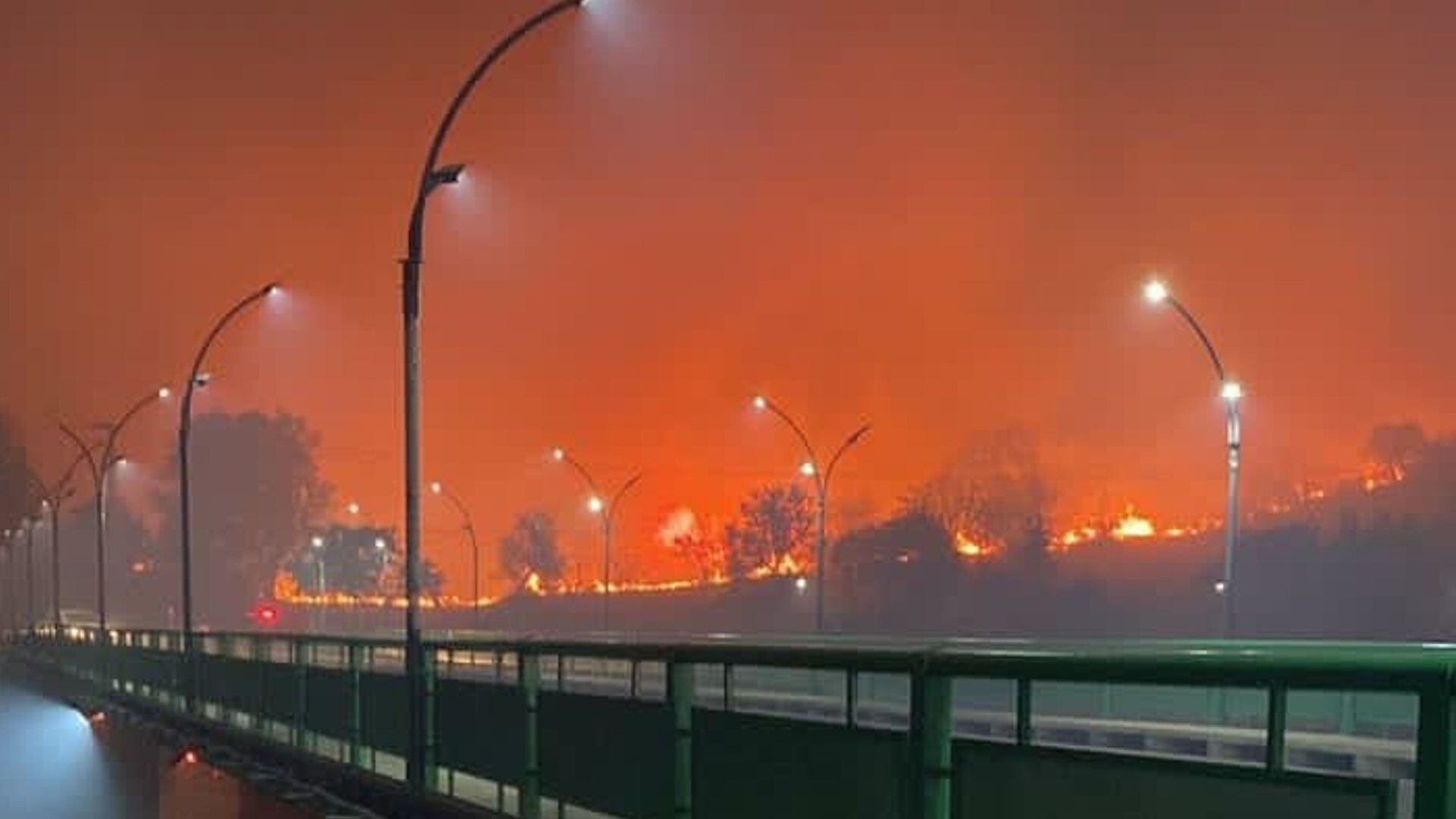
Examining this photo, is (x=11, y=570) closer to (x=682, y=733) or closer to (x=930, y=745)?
(x=682, y=733)

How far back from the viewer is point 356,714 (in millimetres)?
16078

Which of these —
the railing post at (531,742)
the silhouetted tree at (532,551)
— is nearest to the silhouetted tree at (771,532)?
the silhouetted tree at (532,551)

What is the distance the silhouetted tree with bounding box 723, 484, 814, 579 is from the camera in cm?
11850

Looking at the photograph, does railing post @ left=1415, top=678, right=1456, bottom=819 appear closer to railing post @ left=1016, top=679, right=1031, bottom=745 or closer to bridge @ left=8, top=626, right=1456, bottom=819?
bridge @ left=8, top=626, right=1456, bottom=819

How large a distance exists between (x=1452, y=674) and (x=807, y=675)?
20.5 meters

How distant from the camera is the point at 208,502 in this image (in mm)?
134500

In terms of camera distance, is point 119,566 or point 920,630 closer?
point 920,630

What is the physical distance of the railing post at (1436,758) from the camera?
3871mm

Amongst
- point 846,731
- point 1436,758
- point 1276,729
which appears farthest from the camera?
point 846,731

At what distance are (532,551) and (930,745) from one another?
137m

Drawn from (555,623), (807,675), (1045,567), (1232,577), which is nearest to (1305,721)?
(807,675)

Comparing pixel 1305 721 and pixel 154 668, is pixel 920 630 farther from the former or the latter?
pixel 1305 721

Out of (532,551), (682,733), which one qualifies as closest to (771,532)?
(532,551)

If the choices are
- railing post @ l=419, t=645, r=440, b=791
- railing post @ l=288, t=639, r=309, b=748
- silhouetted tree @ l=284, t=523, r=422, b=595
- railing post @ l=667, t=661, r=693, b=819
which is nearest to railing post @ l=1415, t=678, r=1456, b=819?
railing post @ l=667, t=661, r=693, b=819
